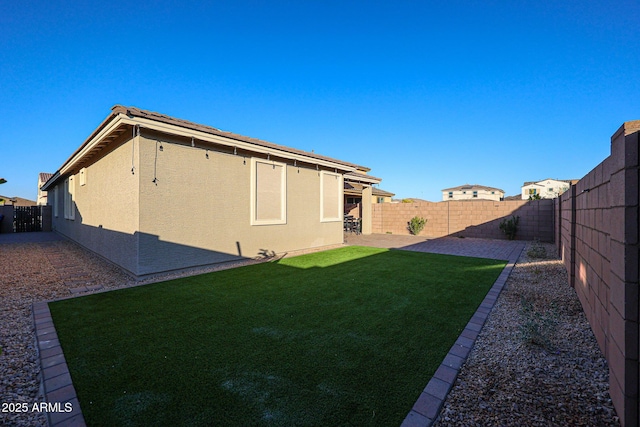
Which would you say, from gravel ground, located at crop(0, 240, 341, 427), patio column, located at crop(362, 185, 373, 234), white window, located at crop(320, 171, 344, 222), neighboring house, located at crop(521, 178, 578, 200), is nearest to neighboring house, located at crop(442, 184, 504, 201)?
neighboring house, located at crop(521, 178, 578, 200)

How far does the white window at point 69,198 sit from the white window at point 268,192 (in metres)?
9.80

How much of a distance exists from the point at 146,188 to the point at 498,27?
44.3ft

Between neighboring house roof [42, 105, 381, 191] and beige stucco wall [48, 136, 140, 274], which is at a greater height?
neighboring house roof [42, 105, 381, 191]

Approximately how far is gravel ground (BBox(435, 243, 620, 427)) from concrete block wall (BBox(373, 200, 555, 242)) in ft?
38.0

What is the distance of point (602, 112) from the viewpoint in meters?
14.1

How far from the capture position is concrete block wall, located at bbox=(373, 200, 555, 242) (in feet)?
44.9

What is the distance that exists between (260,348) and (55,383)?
1.83m

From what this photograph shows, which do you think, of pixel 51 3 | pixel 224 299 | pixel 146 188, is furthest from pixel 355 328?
pixel 51 3

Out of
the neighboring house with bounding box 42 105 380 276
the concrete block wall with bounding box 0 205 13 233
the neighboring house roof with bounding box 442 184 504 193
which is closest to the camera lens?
the neighboring house with bounding box 42 105 380 276

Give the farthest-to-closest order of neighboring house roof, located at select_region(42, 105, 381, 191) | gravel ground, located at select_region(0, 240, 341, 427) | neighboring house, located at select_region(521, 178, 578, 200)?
1. neighboring house, located at select_region(521, 178, 578, 200)
2. neighboring house roof, located at select_region(42, 105, 381, 191)
3. gravel ground, located at select_region(0, 240, 341, 427)

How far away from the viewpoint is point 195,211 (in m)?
7.11

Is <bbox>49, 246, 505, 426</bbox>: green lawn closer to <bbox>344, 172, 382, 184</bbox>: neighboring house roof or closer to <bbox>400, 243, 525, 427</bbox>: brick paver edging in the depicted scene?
<bbox>400, 243, 525, 427</bbox>: brick paver edging

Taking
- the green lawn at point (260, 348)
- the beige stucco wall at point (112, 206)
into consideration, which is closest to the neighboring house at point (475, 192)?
the green lawn at point (260, 348)

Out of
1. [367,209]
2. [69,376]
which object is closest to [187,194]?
[69,376]
